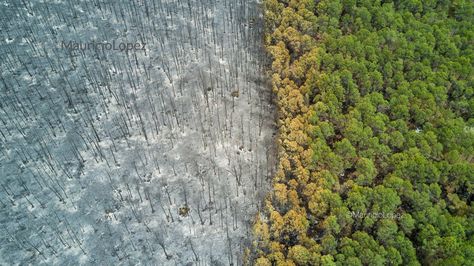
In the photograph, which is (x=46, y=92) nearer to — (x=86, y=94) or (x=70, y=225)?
(x=86, y=94)

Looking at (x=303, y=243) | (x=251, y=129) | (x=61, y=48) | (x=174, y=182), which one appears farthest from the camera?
(x=61, y=48)

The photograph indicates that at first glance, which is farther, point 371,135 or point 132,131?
point 132,131

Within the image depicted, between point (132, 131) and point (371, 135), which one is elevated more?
point (371, 135)

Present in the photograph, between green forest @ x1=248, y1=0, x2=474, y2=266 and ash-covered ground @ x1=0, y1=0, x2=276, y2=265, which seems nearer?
green forest @ x1=248, y1=0, x2=474, y2=266

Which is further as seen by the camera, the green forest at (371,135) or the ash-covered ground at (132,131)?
→ the ash-covered ground at (132,131)

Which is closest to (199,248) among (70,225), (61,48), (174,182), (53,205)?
(174,182)
